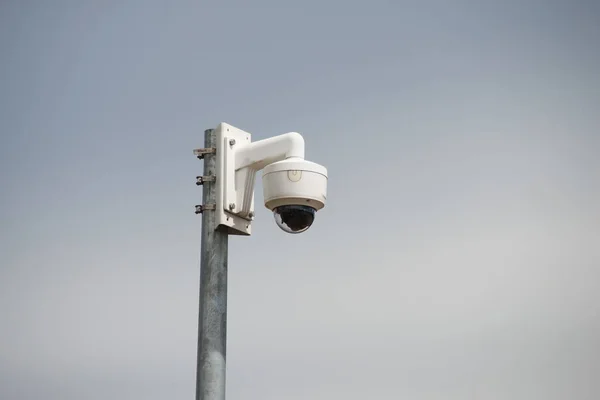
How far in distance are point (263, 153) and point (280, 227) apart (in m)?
0.45

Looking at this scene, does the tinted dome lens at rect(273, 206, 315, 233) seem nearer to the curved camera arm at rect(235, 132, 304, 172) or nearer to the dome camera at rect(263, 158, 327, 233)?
the dome camera at rect(263, 158, 327, 233)

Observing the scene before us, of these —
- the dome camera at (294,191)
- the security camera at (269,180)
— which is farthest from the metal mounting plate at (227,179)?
the dome camera at (294,191)

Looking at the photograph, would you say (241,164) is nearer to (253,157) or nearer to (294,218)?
(253,157)

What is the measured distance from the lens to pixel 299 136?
548 centimetres

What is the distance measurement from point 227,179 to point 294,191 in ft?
1.42

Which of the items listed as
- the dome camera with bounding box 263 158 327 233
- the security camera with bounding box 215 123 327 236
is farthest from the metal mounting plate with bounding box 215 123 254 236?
the dome camera with bounding box 263 158 327 233

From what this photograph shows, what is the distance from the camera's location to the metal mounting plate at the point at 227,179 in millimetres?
5383

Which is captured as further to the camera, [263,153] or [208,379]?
[263,153]

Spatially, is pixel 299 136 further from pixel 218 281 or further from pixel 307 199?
pixel 218 281

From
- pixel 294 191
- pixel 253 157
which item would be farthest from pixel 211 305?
pixel 253 157

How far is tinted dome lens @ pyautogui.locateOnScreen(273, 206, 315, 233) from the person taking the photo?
17.5 feet

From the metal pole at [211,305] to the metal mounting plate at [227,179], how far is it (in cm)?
4

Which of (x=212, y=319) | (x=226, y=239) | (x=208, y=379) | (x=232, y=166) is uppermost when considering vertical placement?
(x=232, y=166)

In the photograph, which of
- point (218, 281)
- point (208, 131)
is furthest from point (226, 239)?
point (208, 131)
